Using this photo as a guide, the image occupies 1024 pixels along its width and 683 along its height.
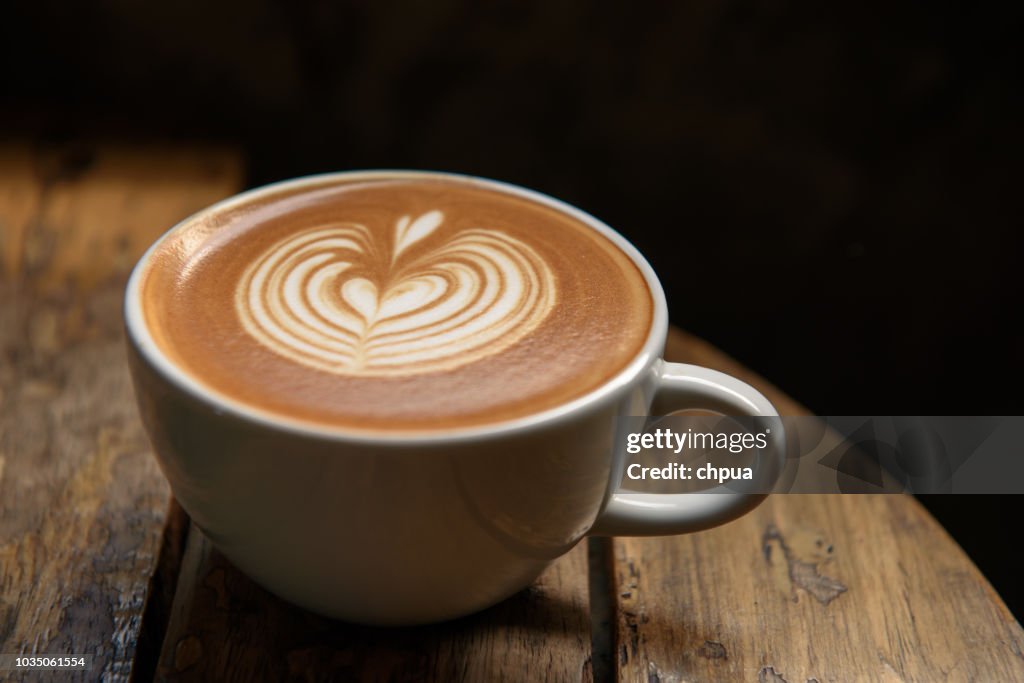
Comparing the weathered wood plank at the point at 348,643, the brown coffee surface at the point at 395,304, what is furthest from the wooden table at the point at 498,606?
the brown coffee surface at the point at 395,304

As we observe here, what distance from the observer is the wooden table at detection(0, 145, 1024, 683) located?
673 millimetres

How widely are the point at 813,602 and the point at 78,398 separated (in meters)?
0.66

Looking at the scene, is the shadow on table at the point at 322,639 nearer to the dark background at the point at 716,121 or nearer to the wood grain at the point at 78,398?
the wood grain at the point at 78,398

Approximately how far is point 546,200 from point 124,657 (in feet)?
1.58

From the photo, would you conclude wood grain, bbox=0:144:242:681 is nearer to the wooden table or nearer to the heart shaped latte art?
the wooden table

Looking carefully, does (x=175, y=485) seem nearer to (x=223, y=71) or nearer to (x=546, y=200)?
(x=546, y=200)

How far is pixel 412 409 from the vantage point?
56 centimetres

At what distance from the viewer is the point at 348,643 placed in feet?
2.24

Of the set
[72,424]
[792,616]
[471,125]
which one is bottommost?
[471,125]

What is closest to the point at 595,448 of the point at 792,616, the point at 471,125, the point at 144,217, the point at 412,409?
the point at 412,409

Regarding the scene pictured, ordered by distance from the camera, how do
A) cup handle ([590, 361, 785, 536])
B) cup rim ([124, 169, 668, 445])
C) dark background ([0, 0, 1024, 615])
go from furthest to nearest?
dark background ([0, 0, 1024, 615])
cup handle ([590, 361, 785, 536])
cup rim ([124, 169, 668, 445])

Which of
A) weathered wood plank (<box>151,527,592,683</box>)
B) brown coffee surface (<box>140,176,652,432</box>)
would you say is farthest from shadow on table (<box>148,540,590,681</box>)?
brown coffee surface (<box>140,176,652,432</box>)

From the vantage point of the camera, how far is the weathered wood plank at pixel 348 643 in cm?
66

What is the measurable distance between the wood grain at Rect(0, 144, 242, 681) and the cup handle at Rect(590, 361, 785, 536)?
1.17 feet
